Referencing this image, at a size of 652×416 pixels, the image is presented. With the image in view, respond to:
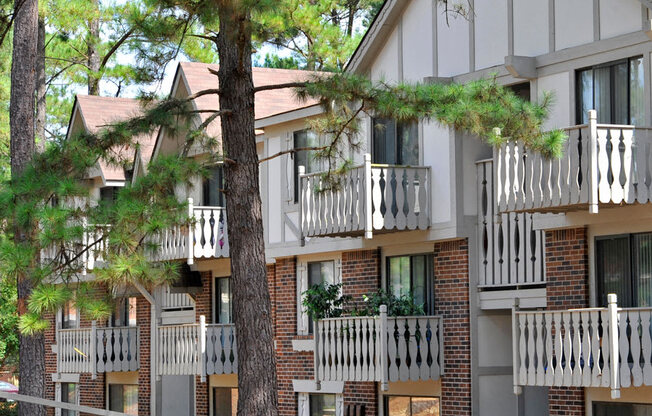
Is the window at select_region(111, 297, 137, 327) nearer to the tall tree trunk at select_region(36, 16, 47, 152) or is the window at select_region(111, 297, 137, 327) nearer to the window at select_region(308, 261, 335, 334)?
the tall tree trunk at select_region(36, 16, 47, 152)

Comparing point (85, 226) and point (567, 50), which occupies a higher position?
point (567, 50)

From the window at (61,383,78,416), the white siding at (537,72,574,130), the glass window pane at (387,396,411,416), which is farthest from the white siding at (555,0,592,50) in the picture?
Result: the window at (61,383,78,416)

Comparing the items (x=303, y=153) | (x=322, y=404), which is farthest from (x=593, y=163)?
(x=322, y=404)

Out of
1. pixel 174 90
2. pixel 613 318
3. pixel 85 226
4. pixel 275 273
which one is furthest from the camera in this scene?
pixel 174 90

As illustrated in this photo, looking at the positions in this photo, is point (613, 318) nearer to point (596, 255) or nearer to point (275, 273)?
point (596, 255)

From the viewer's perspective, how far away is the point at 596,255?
19.9 m

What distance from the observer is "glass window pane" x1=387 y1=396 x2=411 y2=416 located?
24.0m

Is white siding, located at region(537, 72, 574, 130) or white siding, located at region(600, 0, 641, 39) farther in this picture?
white siding, located at region(537, 72, 574, 130)

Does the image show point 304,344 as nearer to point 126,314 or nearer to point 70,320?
point 126,314

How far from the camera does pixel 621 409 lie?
1941 centimetres

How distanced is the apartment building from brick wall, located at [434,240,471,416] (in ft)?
0.13

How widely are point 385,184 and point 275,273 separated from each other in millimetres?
Answer: 6173

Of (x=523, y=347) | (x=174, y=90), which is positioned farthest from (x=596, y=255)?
(x=174, y=90)

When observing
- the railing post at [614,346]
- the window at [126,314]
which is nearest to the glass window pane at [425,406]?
the railing post at [614,346]
